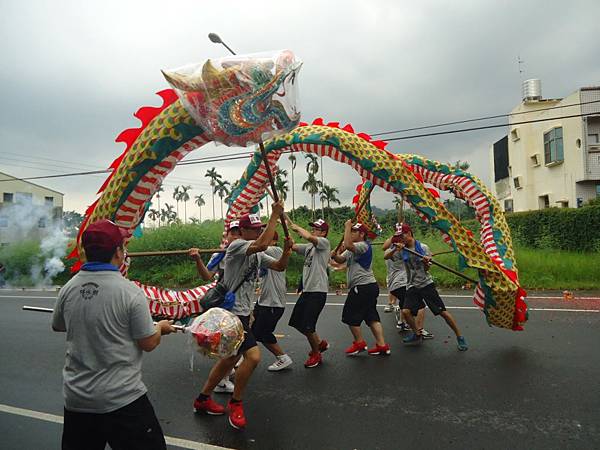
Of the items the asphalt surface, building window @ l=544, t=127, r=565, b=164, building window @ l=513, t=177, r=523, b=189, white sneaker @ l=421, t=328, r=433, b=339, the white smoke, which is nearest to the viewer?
the asphalt surface

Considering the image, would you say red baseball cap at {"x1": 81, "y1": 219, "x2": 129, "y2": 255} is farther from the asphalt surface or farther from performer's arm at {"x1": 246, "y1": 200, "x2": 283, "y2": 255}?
the asphalt surface

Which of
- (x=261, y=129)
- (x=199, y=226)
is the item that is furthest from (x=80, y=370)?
(x=199, y=226)

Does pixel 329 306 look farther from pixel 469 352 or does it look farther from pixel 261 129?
pixel 261 129

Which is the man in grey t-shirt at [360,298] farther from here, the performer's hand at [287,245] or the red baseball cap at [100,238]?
the red baseball cap at [100,238]

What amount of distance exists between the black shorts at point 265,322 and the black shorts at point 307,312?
0.39 metres

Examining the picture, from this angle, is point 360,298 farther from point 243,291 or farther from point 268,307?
point 243,291

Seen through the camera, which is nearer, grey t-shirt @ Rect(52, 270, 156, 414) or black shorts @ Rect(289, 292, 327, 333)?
grey t-shirt @ Rect(52, 270, 156, 414)

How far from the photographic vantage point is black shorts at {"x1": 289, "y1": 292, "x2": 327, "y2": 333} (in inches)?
208

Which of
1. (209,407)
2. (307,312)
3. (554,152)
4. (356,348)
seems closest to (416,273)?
(356,348)

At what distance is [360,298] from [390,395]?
1.52 m

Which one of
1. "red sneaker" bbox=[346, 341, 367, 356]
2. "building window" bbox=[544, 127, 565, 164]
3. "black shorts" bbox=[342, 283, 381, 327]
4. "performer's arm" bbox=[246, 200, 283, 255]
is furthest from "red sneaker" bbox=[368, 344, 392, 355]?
"building window" bbox=[544, 127, 565, 164]

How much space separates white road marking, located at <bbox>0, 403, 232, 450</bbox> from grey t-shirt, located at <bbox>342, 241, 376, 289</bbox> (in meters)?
2.90

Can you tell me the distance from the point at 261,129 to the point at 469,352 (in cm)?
387

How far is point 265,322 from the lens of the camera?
497 centimetres
